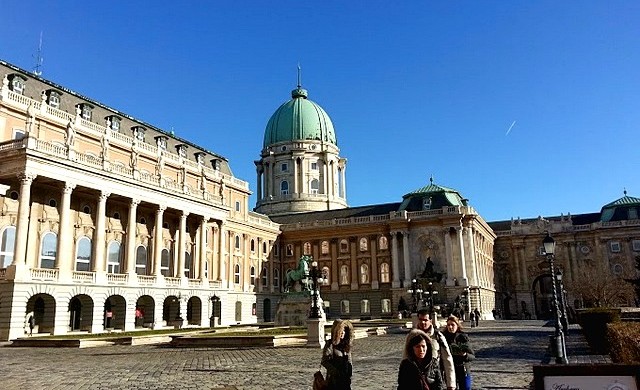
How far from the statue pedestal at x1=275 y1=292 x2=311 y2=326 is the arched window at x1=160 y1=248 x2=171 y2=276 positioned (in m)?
15.8

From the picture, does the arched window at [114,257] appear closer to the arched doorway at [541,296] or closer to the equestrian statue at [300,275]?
the equestrian statue at [300,275]

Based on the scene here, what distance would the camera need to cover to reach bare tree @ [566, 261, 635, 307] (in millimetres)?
66525

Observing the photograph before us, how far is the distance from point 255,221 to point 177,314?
25917 millimetres

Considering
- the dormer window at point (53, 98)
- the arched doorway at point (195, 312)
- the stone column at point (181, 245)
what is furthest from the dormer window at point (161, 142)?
the arched doorway at point (195, 312)

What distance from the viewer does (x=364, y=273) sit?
77438 millimetres

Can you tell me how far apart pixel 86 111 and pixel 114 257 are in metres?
14.0

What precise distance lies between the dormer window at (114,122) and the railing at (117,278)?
15.7 metres

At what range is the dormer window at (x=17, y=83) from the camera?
42812 millimetres

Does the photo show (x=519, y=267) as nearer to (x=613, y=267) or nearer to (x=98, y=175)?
(x=613, y=267)

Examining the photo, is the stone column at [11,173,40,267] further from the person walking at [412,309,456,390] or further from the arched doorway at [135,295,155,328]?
the person walking at [412,309,456,390]

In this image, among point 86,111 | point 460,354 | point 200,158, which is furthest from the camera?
point 200,158

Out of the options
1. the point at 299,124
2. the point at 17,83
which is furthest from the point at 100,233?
the point at 299,124

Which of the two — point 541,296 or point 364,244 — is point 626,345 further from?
point 541,296

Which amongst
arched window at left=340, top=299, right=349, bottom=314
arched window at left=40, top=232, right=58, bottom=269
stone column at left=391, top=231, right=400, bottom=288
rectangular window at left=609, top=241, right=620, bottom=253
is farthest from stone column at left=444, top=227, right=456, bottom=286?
arched window at left=40, top=232, right=58, bottom=269
